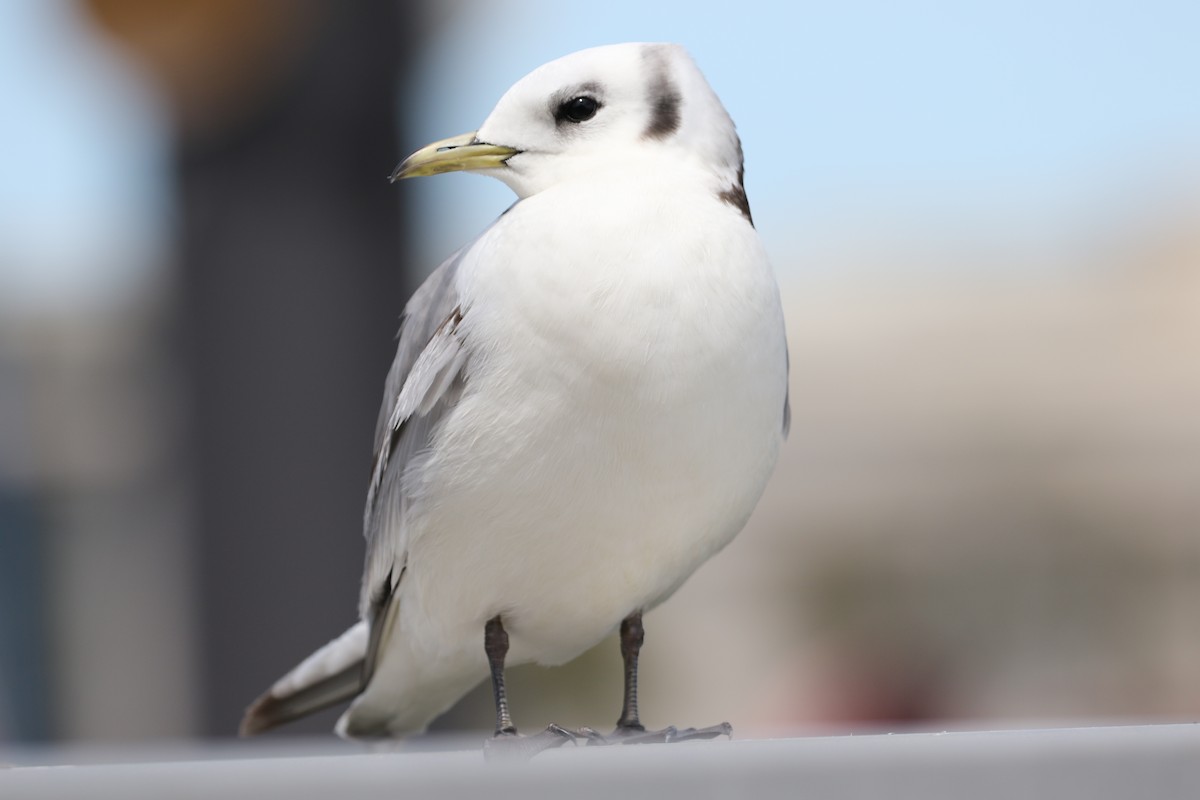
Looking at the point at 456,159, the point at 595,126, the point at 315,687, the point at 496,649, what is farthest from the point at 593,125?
the point at 315,687

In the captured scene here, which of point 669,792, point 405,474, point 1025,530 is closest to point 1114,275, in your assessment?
point 1025,530

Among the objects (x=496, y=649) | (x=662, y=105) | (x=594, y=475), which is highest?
(x=662, y=105)

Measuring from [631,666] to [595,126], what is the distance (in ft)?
2.02

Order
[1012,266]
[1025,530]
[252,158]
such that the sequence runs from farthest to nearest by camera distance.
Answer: [1012,266] < [1025,530] < [252,158]

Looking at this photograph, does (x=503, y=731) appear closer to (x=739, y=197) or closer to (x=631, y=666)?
(x=631, y=666)

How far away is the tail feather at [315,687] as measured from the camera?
6.71 ft

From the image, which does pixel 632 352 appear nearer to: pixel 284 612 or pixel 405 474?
pixel 405 474

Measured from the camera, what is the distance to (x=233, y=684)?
3.40 m

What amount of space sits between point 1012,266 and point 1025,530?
1645 mm

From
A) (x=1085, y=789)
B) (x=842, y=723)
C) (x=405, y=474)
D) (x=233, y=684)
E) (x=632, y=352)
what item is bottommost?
(x=842, y=723)

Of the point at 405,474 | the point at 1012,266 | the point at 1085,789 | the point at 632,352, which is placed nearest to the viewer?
the point at 1085,789

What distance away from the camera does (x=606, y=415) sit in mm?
1541

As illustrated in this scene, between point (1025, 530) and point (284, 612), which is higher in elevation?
point (284, 612)

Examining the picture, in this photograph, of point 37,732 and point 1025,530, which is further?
point 1025,530
